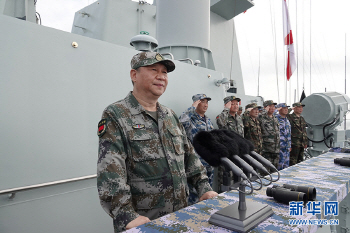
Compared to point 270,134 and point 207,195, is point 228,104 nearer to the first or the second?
point 270,134

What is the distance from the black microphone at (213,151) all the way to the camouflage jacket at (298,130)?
17.9 feet

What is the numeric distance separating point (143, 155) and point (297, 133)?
5.59 metres

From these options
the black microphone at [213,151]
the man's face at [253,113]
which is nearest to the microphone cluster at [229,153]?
the black microphone at [213,151]

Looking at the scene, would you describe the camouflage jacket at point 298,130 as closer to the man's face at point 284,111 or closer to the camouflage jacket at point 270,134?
the man's face at point 284,111

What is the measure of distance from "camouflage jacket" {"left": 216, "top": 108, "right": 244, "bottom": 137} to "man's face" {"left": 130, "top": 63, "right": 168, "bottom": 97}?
2.70m

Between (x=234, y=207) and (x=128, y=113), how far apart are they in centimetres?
A: 76

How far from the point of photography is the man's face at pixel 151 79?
136cm

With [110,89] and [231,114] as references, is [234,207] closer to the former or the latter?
[110,89]

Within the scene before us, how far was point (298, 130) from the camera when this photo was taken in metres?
5.77

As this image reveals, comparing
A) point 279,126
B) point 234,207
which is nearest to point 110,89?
point 234,207

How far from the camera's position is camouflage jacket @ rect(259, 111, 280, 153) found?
5152mm

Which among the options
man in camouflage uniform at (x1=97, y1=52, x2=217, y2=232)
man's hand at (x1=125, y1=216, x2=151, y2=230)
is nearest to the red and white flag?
man in camouflage uniform at (x1=97, y1=52, x2=217, y2=232)

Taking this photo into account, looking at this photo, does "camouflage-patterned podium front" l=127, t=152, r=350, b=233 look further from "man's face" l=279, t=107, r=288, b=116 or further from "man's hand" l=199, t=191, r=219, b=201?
"man's face" l=279, t=107, r=288, b=116

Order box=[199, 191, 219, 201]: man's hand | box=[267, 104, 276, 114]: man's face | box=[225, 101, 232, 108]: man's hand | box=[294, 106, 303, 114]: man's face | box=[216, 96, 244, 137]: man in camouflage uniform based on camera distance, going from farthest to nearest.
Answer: box=[294, 106, 303, 114]: man's face → box=[267, 104, 276, 114]: man's face → box=[225, 101, 232, 108]: man's hand → box=[216, 96, 244, 137]: man in camouflage uniform → box=[199, 191, 219, 201]: man's hand
